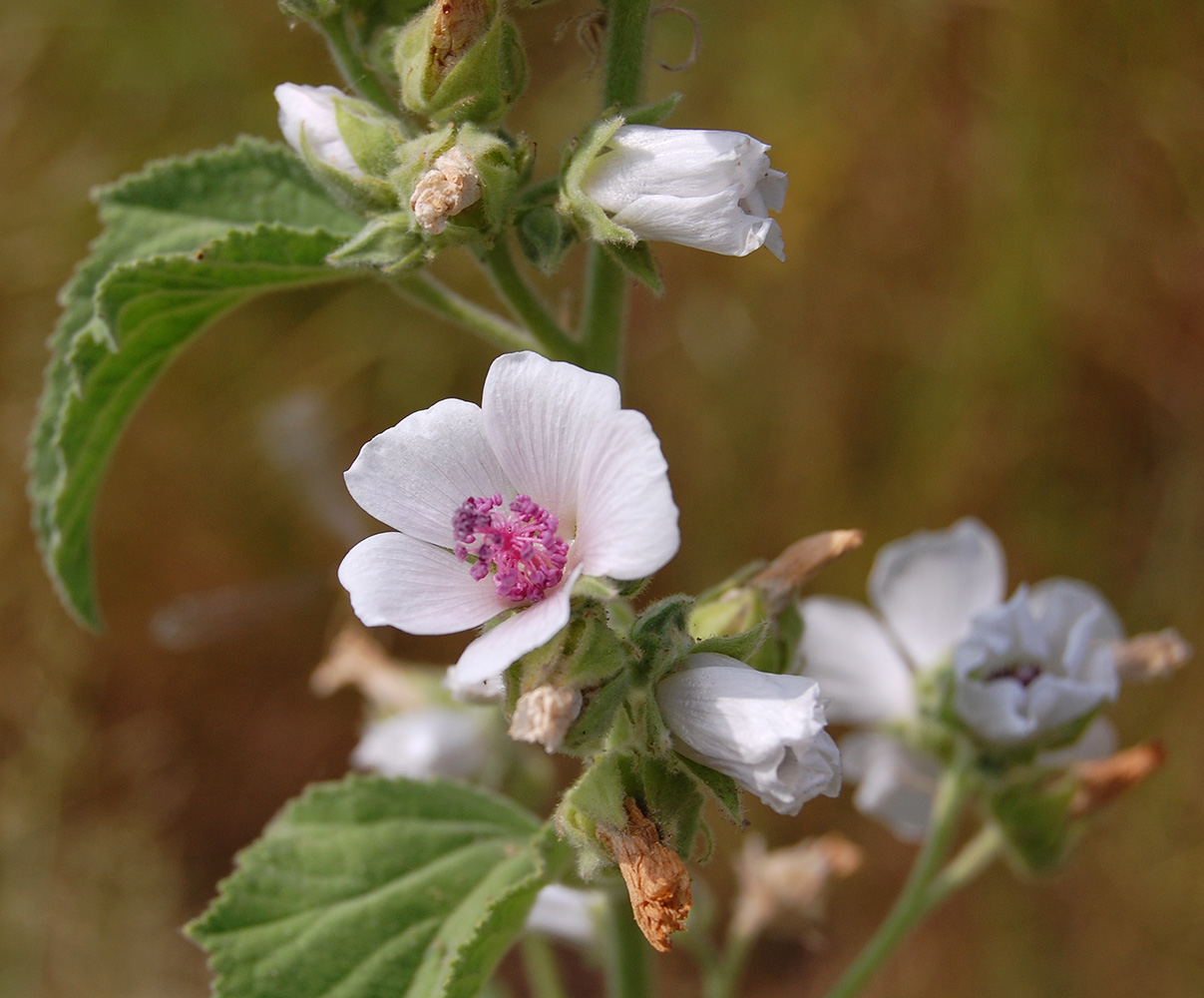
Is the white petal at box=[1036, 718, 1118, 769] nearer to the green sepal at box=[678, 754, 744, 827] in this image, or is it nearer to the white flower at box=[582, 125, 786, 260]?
the green sepal at box=[678, 754, 744, 827]

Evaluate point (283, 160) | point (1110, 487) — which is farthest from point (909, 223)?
point (283, 160)

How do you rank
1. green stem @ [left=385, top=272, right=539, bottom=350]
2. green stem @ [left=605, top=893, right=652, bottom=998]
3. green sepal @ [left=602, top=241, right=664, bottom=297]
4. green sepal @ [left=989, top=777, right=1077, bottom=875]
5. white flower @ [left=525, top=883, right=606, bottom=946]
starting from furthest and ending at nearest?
white flower @ [left=525, top=883, right=606, bottom=946]
green sepal @ [left=989, top=777, right=1077, bottom=875]
green stem @ [left=605, top=893, right=652, bottom=998]
green stem @ [left=385, top=272, right=539, bottom=350]
green sepal @ [left=602, top=241, right=664, bottom=297]

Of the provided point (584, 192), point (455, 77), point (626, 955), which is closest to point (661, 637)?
point (584, 192)

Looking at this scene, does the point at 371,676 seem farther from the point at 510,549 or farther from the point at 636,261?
the point at 636,261

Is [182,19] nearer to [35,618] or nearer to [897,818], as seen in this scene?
[35,618]

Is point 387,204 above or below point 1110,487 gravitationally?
above

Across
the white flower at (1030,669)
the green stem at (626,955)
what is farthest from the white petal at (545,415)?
the white flower at (1030,669)

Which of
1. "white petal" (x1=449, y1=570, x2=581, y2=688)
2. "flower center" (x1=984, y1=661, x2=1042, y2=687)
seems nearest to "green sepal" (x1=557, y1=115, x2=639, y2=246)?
"white petal" (x1=449, y1=570, x2=581, y2=688)
